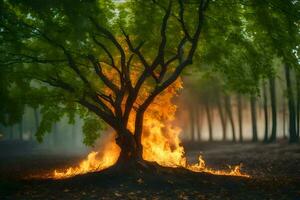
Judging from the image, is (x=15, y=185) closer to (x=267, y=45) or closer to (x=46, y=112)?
(x=46, y=112)

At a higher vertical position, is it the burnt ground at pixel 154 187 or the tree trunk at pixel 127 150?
the tree trunk at pixel 127 150

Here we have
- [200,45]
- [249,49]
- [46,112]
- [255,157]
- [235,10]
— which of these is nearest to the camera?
[235,10]

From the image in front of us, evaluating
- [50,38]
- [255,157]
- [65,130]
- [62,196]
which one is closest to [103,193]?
[62,196]

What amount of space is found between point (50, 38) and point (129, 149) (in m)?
5.85

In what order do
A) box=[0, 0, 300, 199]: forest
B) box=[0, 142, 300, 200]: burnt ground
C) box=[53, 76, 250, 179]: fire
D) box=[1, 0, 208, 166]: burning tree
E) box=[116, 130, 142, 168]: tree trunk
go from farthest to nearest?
box=[53, 76, 250, 179]: fire, box=[116, 130, 142, 168]: tree trunk, box=[1, 0, 208, 166]: burning tree, box=[0, 0, 300, 199]: forest, box=[0, 142, 300, 200]: burnt ground

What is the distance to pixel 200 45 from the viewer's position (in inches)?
829

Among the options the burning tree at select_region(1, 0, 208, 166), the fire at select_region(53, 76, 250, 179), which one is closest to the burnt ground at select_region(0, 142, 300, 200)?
the burning tree at select_region(1, 0, 208, 166)

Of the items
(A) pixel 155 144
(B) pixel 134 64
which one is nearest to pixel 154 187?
(A) pixel 155 144

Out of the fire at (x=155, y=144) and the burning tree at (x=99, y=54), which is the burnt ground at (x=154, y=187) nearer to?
the burning tree at (x=99, y=54)

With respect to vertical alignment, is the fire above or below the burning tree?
below

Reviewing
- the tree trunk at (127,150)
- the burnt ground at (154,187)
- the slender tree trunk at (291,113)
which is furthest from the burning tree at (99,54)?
the slender tree trunk at (291,113)

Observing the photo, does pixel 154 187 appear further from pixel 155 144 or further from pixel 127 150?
pixel 155 144

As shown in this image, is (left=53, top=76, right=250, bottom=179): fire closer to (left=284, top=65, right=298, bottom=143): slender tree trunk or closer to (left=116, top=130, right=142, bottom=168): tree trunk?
(left=116, top=130, right=142, bottom=168): tree trunk

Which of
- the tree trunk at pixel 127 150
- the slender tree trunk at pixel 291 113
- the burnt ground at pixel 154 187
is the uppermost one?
the slender tree trunk at pixel 291 113
